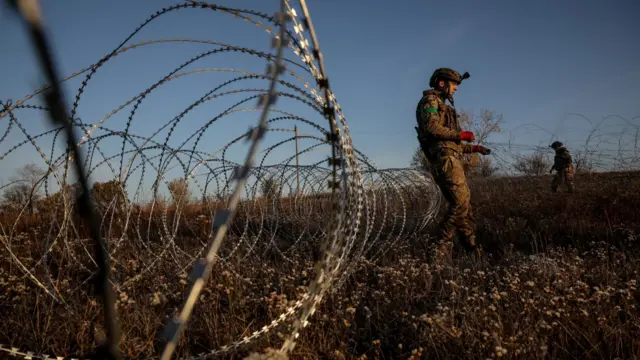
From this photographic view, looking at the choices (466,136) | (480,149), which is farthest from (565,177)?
(466,136)

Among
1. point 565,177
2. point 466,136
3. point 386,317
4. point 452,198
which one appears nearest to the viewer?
point 386,317

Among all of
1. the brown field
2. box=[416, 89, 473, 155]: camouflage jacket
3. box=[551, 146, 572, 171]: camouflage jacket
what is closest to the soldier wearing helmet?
box=[416, 89, 473, 155]: camouflage jacket

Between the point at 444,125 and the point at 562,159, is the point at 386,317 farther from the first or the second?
the point at 562,159

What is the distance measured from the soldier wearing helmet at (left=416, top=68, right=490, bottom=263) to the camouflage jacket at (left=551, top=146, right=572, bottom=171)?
1033 cm

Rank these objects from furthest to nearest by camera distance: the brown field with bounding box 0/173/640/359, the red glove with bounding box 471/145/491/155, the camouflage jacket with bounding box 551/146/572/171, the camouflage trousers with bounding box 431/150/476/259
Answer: the camouflage jacket with bounding box 551/146/572/171 → the red glove with bounding box 471/145/491/155 → the camouflage trousers with bounding box 431/150/476/259 → the brown field with bounding box 0/173/640/359

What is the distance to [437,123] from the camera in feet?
16.9

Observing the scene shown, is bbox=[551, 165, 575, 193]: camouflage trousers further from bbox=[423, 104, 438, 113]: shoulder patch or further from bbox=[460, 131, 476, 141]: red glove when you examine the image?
bbox=[423, 104, 438, 113]: shoulder patch

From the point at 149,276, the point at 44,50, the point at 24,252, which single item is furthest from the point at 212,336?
the point at 24,252

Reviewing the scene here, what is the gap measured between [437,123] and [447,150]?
0.39m

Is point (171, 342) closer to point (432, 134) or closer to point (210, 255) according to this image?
point (210, 255)

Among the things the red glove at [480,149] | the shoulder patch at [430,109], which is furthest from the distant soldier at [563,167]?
the shoulder patch at [430,109]

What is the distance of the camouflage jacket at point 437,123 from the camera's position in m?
5.14

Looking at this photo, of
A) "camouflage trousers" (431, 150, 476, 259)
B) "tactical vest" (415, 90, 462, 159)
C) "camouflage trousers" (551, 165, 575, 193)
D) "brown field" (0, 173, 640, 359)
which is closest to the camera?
"brown field" (0, 173, 640, 359)

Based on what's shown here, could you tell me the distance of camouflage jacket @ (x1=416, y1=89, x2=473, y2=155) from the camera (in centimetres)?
514
